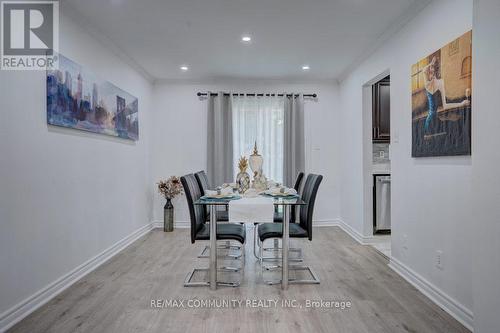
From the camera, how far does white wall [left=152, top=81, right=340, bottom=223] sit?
554cm

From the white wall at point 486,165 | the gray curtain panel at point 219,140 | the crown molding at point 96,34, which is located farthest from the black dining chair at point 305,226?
the crown molding at point 96,34

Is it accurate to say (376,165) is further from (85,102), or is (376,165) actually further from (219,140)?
(85,102)

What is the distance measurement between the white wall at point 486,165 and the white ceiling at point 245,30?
4.75 feet

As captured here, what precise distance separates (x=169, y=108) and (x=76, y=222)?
294cm

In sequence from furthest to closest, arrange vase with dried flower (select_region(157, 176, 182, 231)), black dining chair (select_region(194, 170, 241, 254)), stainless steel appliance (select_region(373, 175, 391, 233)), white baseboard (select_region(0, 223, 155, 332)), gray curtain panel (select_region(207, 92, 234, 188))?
gray curtain panel (select_region(207, 92, 234, 188)), vase with dried flower (select_region(157, 176, 182, 231)), stainless steel appliance (select_region(373, 175, 391, 233)), black dining chair (select_region(194, 170, 241, 254)), white baseboard (select_region(0, 223, 155, 332))

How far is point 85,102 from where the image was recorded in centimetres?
321

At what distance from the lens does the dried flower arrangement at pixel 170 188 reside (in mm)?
5230

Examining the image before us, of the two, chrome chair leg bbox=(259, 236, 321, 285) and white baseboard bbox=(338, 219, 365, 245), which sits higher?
white baseboard bbox=(338, 219, 365, 245)

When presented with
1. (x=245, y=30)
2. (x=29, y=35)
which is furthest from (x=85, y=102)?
(x=245, y=30)

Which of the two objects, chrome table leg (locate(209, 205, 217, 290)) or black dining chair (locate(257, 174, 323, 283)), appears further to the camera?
black dining chair (locate(257, 174, 323, 283))

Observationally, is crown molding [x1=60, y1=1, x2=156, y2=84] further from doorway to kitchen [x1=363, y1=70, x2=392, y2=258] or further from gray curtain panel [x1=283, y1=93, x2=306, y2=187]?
doorway to kitchen [x1=363, y1=70, x2=392, y2=258]

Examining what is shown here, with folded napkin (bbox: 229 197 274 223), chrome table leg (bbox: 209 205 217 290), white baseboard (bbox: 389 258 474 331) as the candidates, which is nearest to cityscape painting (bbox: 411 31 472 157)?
white baseboard (bbox: 389 258 474 331)

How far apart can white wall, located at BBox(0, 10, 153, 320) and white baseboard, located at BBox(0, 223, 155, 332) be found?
47mm

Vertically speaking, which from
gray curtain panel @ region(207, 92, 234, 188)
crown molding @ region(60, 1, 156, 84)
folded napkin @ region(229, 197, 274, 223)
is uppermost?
crown molding @ region(60, 1, 156, 84)
